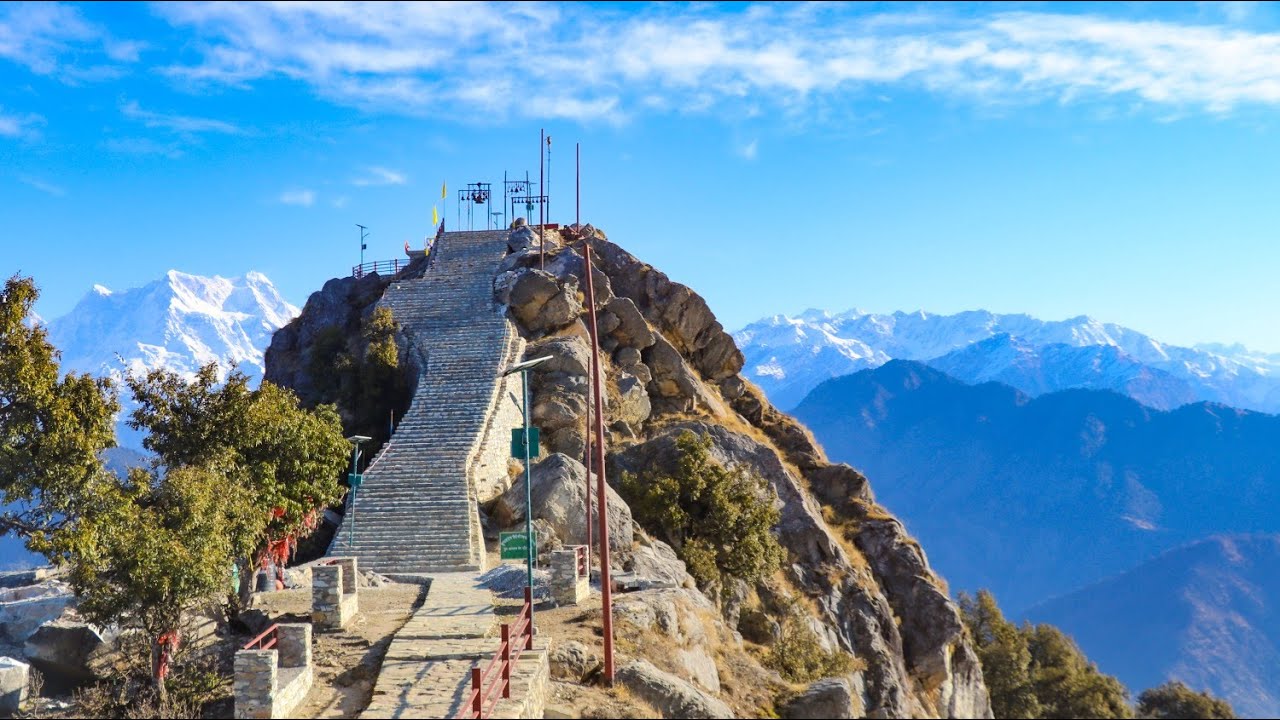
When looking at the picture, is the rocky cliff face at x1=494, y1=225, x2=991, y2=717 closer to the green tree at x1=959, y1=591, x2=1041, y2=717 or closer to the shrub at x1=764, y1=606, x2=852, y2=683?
the shrub at x1=764, y1=606, x2=852, y2=683

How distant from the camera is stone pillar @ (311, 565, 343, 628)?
23062mm

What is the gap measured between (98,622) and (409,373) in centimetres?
2717

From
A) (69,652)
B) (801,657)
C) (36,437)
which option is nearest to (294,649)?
(69,652)

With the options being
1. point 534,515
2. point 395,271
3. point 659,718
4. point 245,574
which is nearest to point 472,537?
point 534,515

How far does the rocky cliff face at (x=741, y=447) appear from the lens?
42344 millimetres

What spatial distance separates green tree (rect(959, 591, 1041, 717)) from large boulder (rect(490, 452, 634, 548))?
84.4ft

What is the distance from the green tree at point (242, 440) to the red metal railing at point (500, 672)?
7924 millimetres

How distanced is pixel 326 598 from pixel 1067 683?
39.0 metres

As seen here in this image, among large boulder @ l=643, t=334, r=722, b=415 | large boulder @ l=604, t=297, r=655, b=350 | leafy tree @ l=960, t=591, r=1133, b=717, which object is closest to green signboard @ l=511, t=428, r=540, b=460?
large boulder @ l=643, t=334, r=722, b=415

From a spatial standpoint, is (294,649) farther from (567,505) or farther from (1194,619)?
(1194,619)

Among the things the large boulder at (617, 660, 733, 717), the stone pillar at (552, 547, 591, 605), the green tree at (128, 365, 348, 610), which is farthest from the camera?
the green tree at (128, 365, 348, 610)

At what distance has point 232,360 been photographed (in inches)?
1093

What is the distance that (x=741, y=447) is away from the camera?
4722 cm

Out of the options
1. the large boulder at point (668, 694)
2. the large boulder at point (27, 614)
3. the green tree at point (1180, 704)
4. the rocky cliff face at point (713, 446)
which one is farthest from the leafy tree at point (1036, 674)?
the large boulder at point (27, 614)
